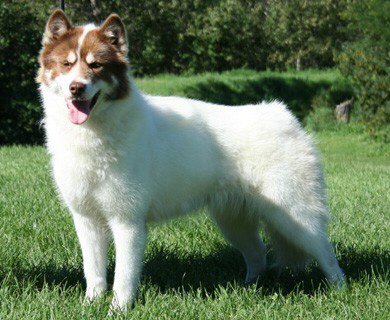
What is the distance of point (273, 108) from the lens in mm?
4512

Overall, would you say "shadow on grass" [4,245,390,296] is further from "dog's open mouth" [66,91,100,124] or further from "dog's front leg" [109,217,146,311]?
"dog's open mouth" [66,91,100,124]

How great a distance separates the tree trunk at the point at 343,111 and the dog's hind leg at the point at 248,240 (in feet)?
55.6

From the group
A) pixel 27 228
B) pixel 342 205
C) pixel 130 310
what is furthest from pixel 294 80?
pixel 130 310

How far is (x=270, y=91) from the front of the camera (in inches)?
884

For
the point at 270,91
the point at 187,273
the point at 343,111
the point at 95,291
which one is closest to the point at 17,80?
the point at 270,91

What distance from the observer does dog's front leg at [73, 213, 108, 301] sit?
13.1 feet

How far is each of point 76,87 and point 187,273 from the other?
174 cm

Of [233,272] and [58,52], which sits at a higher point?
[58,52]

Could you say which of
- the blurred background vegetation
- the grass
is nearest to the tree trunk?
the blurred background vegetation

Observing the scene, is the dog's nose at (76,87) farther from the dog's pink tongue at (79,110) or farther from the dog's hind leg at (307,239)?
the dog's hind leg at (307,239)

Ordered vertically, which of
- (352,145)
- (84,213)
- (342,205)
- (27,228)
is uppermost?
(84,213)

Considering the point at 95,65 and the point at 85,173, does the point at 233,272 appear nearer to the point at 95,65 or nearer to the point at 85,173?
the point at 85,173

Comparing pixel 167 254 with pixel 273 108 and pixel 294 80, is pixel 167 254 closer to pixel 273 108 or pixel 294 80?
pixel 273 108

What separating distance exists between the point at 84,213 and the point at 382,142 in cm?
1447
